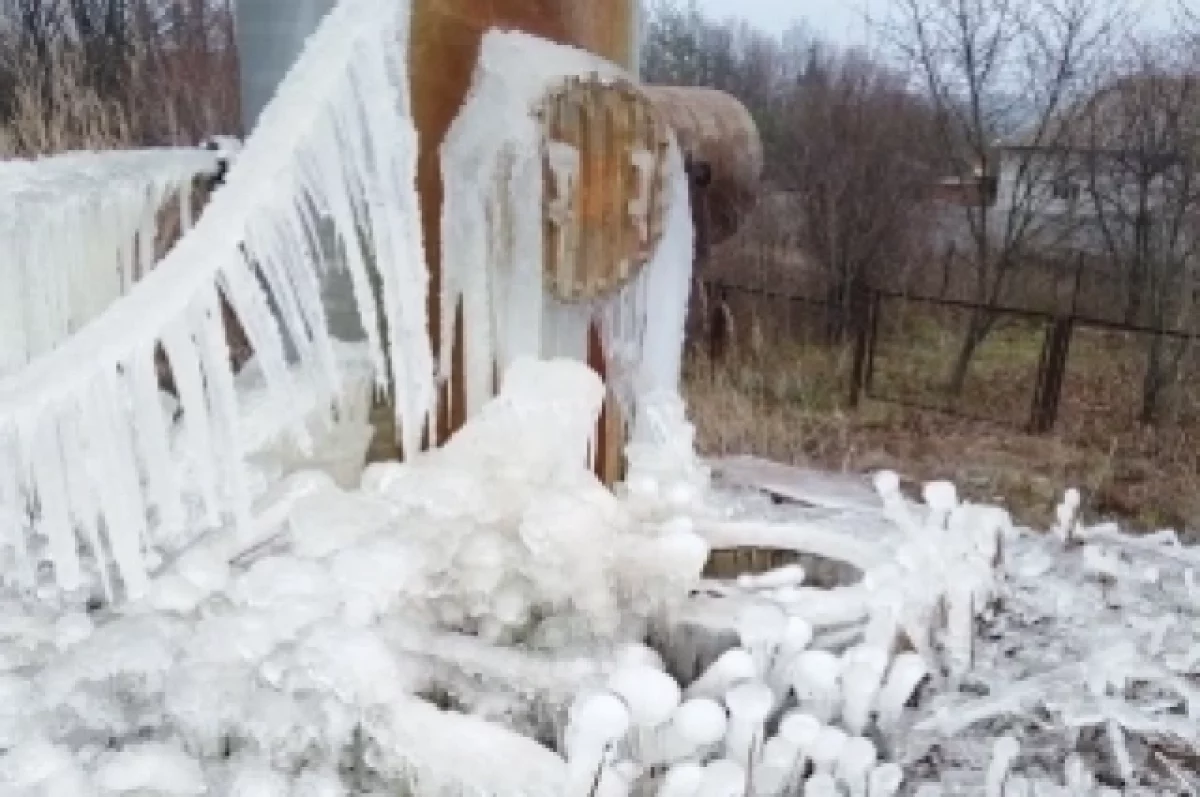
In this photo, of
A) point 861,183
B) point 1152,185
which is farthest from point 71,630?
point 1152,185

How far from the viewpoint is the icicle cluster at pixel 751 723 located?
3.01 ft

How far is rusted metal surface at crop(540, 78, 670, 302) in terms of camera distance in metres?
1.19

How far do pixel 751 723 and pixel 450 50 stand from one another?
30.0 inches

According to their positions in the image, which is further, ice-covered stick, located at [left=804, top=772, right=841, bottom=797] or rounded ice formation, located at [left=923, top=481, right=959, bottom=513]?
rounded ice formation, located at [left=923, top=481, right=959, bottom=513]

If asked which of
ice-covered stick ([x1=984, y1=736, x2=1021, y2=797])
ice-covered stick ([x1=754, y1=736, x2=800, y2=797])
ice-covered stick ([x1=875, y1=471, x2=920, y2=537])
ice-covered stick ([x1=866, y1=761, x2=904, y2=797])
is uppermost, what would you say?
ice-covered stick ([x1=875, y1=471, x2=920, y2=537])

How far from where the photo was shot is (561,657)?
1.09 m

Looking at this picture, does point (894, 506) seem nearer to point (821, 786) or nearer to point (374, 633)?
point (821, 786)

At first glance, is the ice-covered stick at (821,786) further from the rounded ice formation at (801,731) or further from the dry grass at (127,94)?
the dry grass at (127,94)

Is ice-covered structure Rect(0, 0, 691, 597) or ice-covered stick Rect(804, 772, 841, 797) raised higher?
ice-covered structure Rect(0, 0, 691, 597)

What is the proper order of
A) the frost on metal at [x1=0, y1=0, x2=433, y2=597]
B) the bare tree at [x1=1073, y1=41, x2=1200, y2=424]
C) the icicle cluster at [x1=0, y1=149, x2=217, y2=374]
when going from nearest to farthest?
the frost on metal at [x1=0, y1=0, x2=433, y2=597], the icicle cluster at [x1=0, y1=149, x2=217, y2=374], the bare tree at [x1=1073, y1=41, x2=1200, y2=424]

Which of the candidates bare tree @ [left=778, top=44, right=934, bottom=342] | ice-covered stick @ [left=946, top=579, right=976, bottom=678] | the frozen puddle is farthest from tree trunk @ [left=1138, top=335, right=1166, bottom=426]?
ice-covered stick @ [left=946, top=579, right=976, bottom=678]

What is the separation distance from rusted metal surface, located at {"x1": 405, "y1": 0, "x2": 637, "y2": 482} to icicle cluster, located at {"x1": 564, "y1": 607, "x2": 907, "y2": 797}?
469mm

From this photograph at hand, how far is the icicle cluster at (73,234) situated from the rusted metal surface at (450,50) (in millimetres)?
306

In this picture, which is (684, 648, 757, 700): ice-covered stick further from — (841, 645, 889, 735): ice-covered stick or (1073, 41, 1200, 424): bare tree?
(1073, 41, 1200, 424): bare tree
